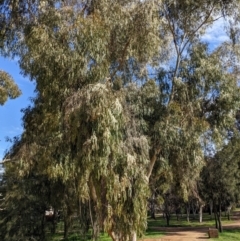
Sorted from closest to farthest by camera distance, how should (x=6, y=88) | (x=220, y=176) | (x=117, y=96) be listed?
(x=117, y=96)
(x=6, y=88)
(x=220, y=176)

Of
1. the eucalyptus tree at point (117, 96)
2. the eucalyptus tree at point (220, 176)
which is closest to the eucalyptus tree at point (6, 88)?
the eucalyptus tree at point (117, 96)

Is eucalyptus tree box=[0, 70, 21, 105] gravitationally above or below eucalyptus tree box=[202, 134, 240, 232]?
above

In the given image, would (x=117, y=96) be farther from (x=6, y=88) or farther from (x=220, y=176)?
(x=220, y=176)

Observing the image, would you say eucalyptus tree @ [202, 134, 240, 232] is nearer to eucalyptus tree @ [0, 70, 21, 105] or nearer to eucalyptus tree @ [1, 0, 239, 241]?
eucalyptus tree @ [1, 0, 239, 241]

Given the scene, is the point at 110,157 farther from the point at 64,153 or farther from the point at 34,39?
the point at 34,39

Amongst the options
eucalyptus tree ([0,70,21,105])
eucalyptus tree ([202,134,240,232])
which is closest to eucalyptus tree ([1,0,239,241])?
eucalyptus tree ([0,70,21,105])

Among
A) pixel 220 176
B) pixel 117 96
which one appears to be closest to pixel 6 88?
pixel 117 96

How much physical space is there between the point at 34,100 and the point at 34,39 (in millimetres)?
4542

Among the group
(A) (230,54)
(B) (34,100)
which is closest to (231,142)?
(A) (230,54)

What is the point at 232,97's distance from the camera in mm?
12695

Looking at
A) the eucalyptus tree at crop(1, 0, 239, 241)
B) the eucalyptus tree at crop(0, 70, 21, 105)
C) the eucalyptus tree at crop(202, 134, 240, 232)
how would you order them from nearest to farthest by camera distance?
1. the eucalyptus tree at crop(1, 0, 239, 241)
2. the eucalyptus tree at crop(0, 70, 21, 105)
3. the eucalyptus tree at crop(202, 134, 240, 232)

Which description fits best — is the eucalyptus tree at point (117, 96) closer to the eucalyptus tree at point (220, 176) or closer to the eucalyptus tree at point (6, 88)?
the eucalyptus tree at point (6, 88)

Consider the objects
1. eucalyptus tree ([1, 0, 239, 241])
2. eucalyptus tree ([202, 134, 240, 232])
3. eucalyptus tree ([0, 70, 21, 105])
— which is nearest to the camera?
eucalyptus tree ([1, 0, 239, 241])

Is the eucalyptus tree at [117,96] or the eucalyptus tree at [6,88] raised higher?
the eucalyptus tree at [6,88]
